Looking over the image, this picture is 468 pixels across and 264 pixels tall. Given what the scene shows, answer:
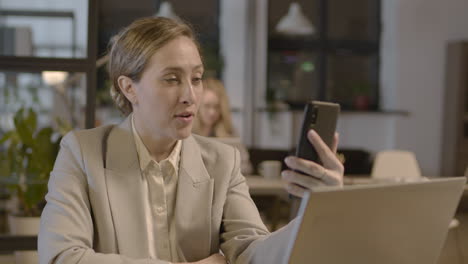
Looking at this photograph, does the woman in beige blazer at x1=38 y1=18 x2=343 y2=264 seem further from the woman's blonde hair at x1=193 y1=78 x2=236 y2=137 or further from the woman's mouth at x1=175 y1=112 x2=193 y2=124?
the woman's blonde hair at x1=193 y1=78 x2=236 y2=137

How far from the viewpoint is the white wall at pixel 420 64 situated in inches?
358

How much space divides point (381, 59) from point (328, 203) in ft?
28.5

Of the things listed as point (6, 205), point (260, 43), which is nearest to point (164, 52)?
point (6, 205)

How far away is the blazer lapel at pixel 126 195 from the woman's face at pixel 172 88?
116 millimetres

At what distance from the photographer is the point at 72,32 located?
7.61ft

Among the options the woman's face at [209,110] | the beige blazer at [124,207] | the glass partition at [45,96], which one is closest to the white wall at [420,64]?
the woman's face at [209,110]

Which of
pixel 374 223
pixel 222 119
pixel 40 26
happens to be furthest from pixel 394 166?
pixel 374 223

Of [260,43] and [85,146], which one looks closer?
[85,146]

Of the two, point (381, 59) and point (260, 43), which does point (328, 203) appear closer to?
point (260, 43)

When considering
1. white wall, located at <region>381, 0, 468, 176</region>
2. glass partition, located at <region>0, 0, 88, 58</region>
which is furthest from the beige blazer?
white wall, located at <region>381, 0, 468, 176</region>

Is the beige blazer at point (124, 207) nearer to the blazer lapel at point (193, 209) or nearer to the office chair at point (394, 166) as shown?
the blazer lapel at point (193, 209)

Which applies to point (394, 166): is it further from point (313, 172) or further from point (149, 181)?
point (313, 172)

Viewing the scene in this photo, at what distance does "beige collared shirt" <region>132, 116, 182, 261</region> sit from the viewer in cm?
163

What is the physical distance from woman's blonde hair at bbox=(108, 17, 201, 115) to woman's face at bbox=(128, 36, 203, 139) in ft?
0.06
